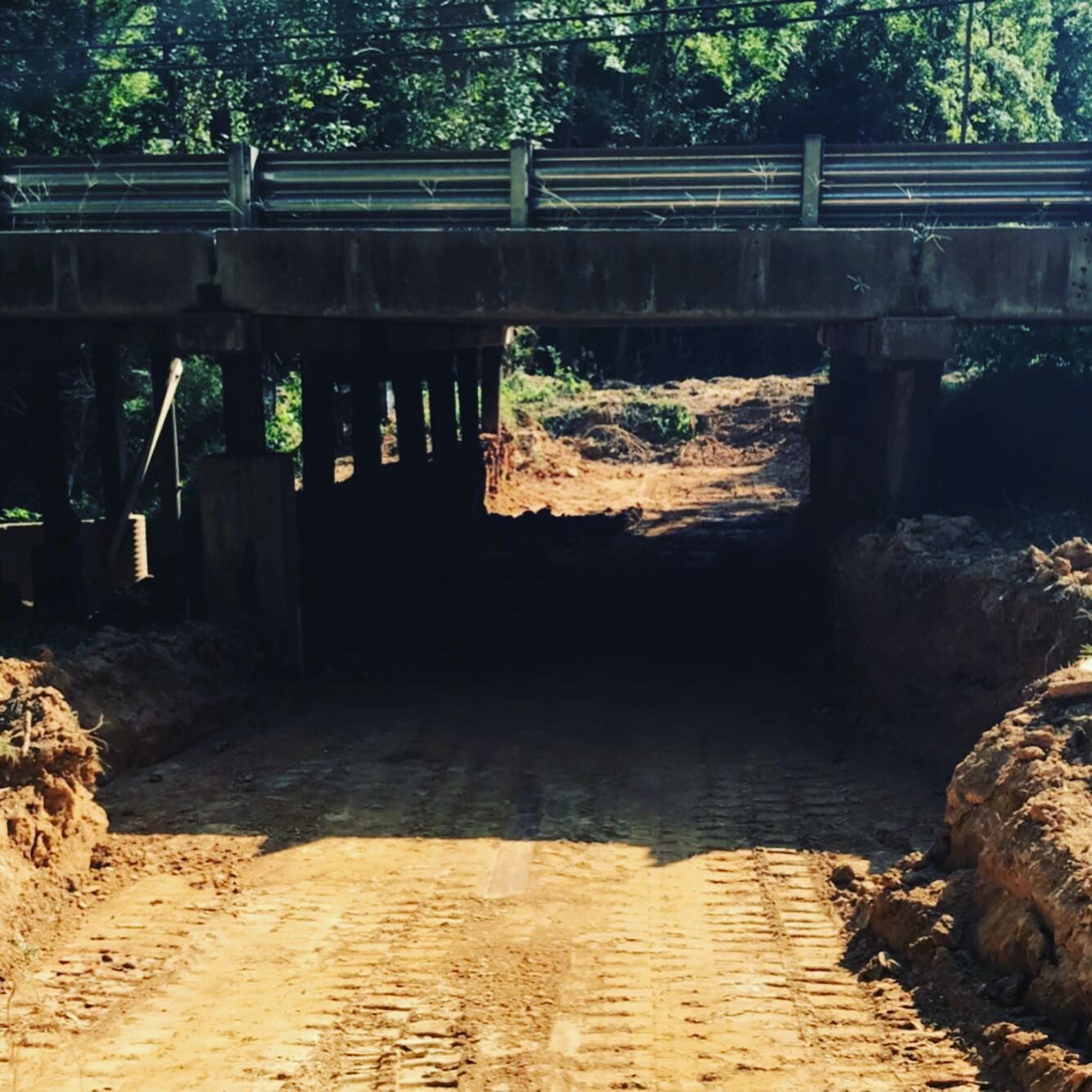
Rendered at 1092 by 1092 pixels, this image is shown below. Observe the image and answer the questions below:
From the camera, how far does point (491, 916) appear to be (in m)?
8.28

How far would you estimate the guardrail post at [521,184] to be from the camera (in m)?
12.7

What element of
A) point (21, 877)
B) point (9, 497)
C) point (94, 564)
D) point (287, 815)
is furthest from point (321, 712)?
point (9, 497)

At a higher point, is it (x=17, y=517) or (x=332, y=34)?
(x=332, y=34)

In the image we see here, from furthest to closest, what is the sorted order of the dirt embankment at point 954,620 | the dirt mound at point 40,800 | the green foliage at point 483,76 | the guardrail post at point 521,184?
the green foliage at point 483,76 → the guardrail post at point 521,184 → the dirt embankment at point 954,620 → the dirt mound at point 40,800

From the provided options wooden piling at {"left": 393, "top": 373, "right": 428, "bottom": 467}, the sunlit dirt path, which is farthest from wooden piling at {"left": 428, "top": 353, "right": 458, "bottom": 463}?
the sunlit dirt path

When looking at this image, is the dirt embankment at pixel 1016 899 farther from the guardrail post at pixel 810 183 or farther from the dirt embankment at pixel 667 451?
the dirt embankment at pixel 667 451

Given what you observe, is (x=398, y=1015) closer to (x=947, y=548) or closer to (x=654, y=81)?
(x=947, y=548)

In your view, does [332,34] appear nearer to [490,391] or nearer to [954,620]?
[490,391]

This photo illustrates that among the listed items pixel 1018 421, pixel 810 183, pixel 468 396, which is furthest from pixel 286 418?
pixel 810 183

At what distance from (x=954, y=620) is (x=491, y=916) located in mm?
4754

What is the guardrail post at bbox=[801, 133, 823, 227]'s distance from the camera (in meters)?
12.8

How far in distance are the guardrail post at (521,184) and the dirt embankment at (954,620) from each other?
4.13 meters

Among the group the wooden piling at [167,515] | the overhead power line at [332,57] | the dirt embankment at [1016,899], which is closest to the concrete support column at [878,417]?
the dirt embankment at [1016,899]

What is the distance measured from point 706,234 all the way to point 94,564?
10.1 metres
